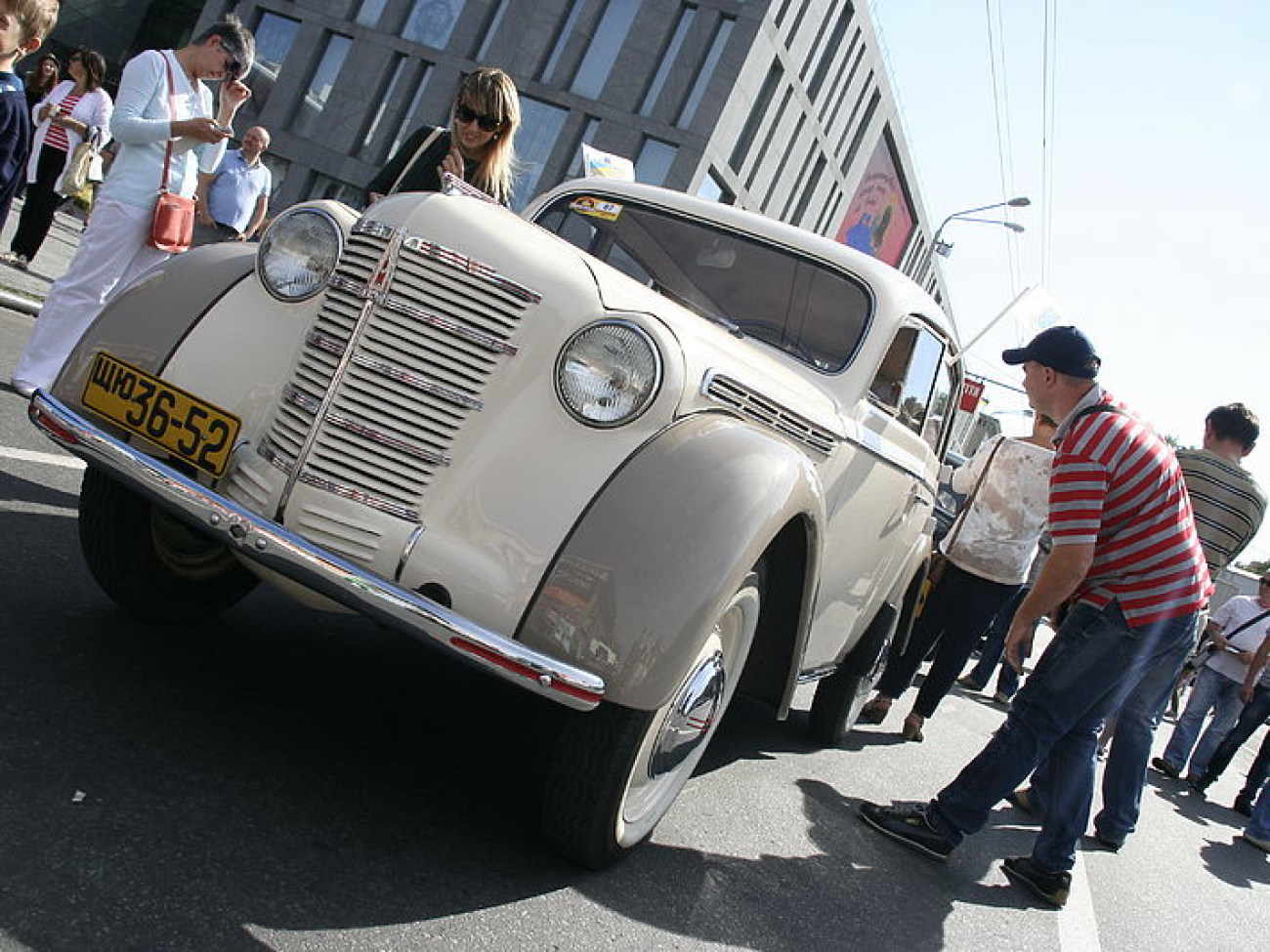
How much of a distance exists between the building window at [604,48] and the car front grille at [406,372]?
28.3 meters

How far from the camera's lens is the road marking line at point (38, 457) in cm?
427

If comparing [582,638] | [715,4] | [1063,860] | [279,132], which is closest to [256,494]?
[582,638]

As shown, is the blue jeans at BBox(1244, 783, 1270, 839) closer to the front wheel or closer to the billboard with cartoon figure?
the front wheel

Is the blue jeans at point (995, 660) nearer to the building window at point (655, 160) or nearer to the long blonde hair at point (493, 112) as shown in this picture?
the long blonde hair at point (493, 112)

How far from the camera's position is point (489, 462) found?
252cm

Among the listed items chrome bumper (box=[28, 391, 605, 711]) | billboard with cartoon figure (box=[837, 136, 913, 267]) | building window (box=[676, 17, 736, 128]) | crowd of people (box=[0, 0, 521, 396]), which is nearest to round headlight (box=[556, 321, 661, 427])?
chrome bumper (box=[28, 391, 605, 711])

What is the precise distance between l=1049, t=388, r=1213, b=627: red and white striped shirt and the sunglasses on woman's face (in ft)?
7.89

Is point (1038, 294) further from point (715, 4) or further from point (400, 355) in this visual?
point (715, 4)

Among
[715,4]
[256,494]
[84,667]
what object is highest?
[715,4]

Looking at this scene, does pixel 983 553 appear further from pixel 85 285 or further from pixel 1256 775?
pixel 1256 775

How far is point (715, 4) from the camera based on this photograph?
28000mm

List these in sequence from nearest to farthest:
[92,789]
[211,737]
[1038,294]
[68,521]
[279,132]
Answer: [92,789] < [211,737] < [68,521] < [1038,294] < [279,132]

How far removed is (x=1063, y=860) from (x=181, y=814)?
3141 millimetres

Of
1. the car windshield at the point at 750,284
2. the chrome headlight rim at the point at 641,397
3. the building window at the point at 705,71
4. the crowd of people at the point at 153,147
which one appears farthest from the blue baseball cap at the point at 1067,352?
the building window at the point at 705,71
